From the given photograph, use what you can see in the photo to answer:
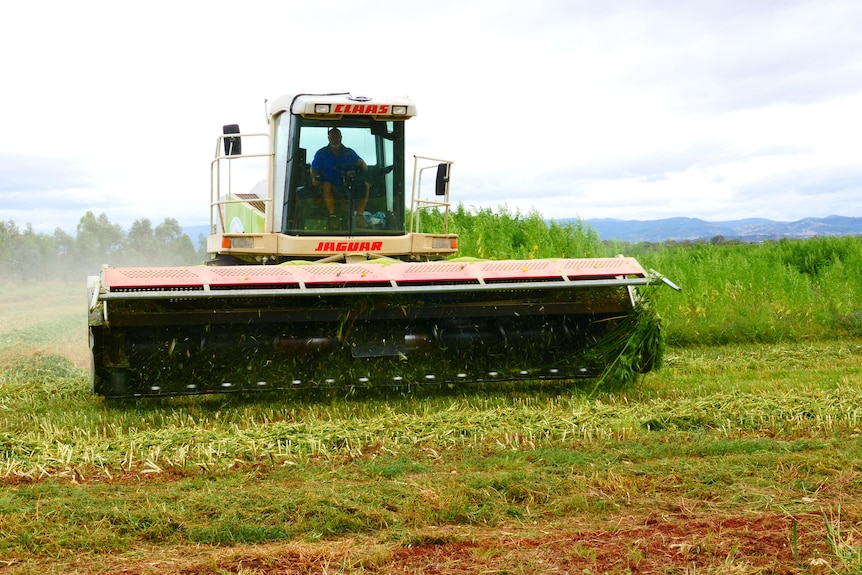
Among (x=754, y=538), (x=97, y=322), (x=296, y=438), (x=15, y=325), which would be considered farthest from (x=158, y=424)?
(x=15, y=325)

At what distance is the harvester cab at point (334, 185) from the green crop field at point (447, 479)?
1731 mm

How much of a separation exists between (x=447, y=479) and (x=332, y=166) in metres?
4.50

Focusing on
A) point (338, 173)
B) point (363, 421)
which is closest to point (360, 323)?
point (363, 421)

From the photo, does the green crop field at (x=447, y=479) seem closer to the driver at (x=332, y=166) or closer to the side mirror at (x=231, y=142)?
the driver at (x=332, y=166)

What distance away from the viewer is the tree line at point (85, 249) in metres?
24.7

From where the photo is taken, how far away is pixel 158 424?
6.31 meters

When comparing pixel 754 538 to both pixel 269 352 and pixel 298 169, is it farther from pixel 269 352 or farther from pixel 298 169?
pixel 298 169

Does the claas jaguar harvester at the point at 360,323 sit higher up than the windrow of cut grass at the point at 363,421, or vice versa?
the claas jaguar harvester at the point at 360,323

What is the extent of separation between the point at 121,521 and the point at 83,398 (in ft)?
12.8

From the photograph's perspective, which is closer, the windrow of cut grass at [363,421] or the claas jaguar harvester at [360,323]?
the windrow of cut grass at [363,421]

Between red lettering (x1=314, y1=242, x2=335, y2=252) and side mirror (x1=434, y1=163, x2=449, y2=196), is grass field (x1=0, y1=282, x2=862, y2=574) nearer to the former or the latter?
red lettering (x1=314, y1=242, x2=335, y2=252)

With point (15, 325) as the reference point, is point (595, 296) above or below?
above

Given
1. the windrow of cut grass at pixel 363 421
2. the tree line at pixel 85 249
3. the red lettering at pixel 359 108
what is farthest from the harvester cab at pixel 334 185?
the tree line at pixel 85 249

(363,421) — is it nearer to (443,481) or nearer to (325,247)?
(443,481)
